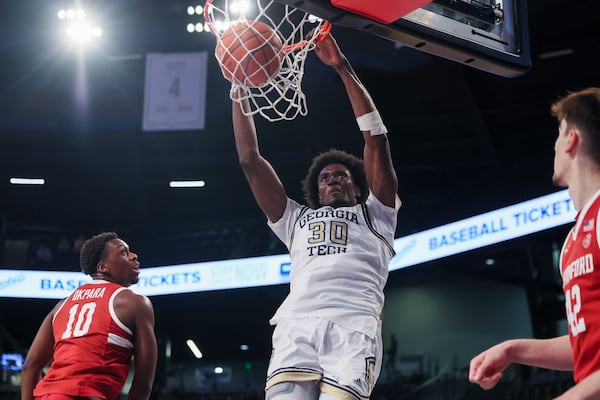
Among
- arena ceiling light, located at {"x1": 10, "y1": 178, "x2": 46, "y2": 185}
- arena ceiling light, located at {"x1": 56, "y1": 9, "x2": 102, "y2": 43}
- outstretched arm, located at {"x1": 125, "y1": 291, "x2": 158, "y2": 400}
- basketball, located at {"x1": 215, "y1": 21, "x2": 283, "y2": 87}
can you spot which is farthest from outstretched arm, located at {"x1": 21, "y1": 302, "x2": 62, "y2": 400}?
arena ceiling light, located at {"x1": 10, "y1": 178, "x2": 46, "y2": 185}

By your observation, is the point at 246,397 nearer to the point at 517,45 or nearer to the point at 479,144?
the point at 479,144

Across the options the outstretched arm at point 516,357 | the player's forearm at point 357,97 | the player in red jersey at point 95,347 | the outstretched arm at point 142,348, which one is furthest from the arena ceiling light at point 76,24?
the outstretched arm at point 516,357

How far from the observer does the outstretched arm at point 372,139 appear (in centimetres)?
367

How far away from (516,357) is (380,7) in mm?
1495

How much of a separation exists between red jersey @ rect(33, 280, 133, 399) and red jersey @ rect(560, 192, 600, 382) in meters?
2.51

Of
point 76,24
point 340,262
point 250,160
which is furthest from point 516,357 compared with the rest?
point 76,24

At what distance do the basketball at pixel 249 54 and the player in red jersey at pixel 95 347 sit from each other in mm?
1262

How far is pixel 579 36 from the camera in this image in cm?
1020

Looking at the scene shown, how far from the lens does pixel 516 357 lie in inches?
85.9

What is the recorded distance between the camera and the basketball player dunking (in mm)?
3209

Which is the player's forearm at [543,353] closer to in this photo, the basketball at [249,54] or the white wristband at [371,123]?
the white wristband at [371,123]

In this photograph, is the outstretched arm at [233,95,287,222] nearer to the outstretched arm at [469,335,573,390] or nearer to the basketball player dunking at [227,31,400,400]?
the basketball player dunking at [227,31,400,400]

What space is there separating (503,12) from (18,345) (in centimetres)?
1396

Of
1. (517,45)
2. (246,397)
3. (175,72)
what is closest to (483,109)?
(175,72)
